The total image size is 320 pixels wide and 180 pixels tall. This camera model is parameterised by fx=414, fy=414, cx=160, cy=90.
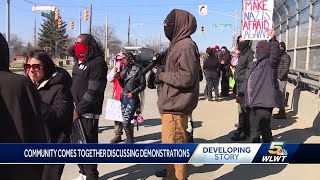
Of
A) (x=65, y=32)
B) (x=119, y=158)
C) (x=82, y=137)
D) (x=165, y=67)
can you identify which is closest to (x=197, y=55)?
(x=165, y=67)

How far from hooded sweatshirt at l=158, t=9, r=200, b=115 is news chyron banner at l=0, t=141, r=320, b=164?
4.85 ft

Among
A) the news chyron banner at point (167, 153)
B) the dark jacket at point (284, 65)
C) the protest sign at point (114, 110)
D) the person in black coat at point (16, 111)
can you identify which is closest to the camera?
the person in black coat at point (16, 111)

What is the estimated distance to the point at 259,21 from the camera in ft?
32.3

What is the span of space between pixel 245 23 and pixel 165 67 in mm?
5962

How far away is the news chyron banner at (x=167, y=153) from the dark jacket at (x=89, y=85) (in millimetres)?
1956

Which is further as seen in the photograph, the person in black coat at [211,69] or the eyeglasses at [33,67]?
the person in black coat at [211,69]

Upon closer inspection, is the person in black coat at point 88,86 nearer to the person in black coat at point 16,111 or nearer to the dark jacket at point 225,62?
the person in black coat at point 16,111

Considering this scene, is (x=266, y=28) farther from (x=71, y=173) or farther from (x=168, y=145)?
(x=168, y=145)

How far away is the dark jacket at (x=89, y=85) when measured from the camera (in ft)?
15.4

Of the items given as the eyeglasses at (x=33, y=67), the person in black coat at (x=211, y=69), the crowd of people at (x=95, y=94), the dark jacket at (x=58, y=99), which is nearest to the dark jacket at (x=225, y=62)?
the person in black coat at (x=211, y=69)

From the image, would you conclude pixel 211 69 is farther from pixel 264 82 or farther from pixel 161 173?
pixel 161 173

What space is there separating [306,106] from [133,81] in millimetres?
4450

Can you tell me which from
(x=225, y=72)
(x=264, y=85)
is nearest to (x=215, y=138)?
(x=264, y=85)

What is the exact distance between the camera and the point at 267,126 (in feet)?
20.4
